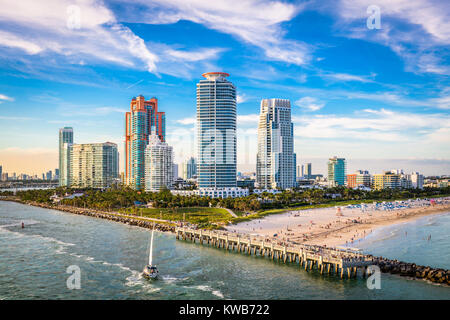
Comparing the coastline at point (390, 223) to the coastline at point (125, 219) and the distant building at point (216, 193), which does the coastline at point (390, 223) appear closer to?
the coastline at point (125, 219)

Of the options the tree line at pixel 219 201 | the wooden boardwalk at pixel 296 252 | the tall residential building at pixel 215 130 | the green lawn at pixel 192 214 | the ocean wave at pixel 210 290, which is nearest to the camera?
the ocean wave at pixel 210 290

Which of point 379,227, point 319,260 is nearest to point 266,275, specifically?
point 319,260

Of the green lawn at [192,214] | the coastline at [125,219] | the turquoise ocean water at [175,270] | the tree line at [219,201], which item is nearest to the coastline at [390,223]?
the coastline at [125,219]

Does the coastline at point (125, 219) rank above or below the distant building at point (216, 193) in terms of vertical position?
below

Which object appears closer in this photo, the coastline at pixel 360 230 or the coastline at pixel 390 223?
the coastline at pixel 390 223

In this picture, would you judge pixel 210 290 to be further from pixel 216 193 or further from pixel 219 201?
pixel 216 193
